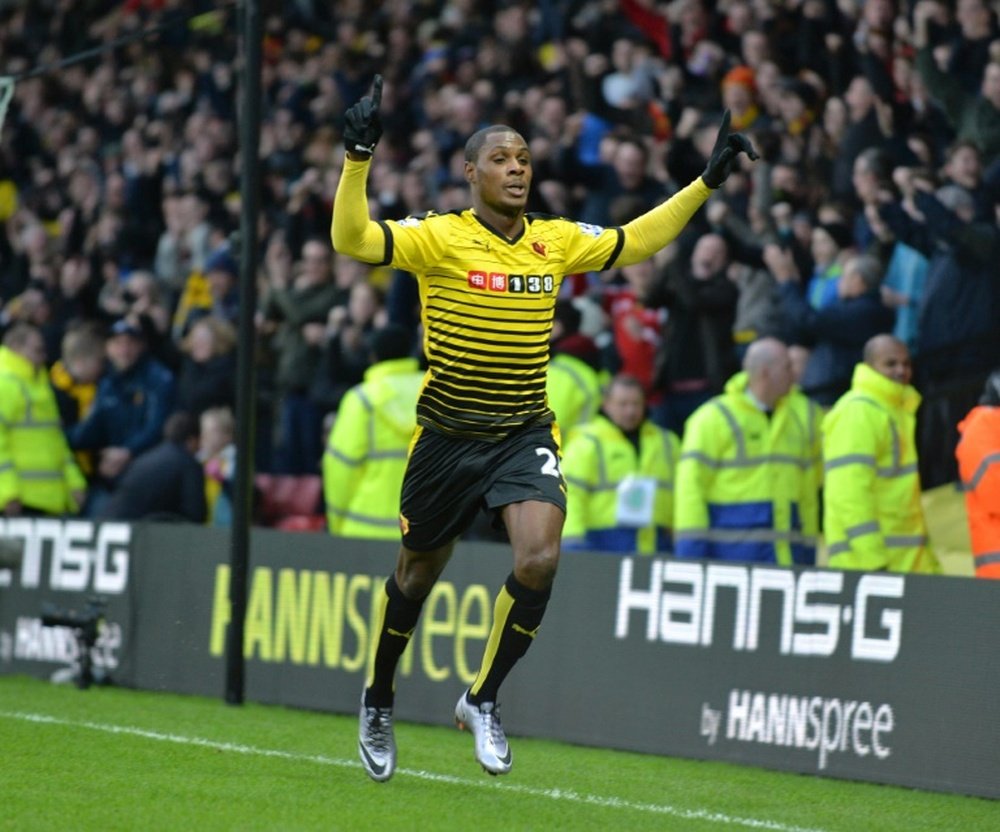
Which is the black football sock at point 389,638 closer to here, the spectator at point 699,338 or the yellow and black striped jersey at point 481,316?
the yellow and black striped jersey at point 481,316

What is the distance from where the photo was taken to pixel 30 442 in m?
13.2

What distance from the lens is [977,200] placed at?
11.0m

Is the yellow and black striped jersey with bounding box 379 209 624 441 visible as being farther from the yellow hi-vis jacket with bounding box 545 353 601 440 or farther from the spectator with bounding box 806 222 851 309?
the spectator with bounding box 806 222 851 309

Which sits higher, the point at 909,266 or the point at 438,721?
the point at 909,266

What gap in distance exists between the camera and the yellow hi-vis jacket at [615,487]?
11062 mm

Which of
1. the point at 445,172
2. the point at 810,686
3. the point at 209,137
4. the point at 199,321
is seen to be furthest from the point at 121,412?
the point at 810,686

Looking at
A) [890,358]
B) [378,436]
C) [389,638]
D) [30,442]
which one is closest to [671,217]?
[389,638]

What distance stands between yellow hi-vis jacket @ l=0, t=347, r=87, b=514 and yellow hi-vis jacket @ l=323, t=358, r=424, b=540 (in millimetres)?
2354

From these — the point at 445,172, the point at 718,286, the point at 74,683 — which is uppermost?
the point at 445,172

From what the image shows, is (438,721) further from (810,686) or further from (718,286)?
(718,286)

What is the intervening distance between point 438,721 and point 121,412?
4890mm

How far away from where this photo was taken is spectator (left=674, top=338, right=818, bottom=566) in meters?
10.6

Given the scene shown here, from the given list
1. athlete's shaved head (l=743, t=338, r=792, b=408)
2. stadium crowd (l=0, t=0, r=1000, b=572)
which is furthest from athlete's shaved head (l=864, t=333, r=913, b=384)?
stadium crowd (l=0, t=0, r=1000, b=572)

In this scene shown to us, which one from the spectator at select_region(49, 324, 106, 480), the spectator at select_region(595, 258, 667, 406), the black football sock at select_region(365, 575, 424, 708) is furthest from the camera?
the spectator at select_region(49, 324, 106, 480)
